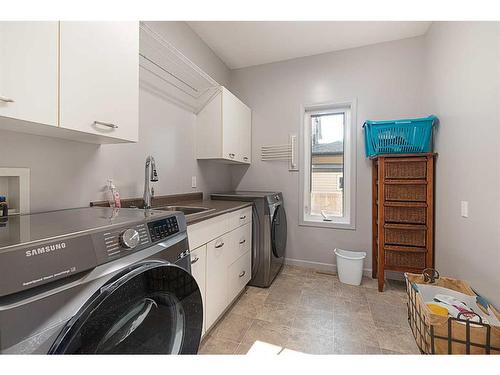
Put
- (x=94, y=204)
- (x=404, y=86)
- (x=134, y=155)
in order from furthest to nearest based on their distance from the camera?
(x=404, y=86) < (x=134, y=155) < (x=94, y=204)

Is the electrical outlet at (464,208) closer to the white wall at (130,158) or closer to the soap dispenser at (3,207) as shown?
the white wall at (130,158)

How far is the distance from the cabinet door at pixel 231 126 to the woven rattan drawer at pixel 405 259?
1877mm

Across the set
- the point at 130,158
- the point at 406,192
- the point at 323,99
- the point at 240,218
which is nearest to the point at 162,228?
the point at 130,158

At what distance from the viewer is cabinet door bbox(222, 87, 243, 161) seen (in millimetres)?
2305

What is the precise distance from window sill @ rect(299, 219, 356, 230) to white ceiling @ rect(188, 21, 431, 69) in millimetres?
2052

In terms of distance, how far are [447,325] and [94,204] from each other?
2121 mm

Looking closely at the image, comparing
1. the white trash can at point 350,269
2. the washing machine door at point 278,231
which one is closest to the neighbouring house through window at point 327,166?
the washing machine door at point 278,231

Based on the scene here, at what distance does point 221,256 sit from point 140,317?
92 centimetres

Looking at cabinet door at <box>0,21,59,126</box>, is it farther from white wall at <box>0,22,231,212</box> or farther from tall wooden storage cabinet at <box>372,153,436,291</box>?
tall wooden storage cabinet at <box>372,153,436,291</box>

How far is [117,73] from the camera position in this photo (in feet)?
3.76

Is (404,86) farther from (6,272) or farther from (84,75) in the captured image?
(6,272)

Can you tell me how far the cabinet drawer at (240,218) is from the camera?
6.02 feet
